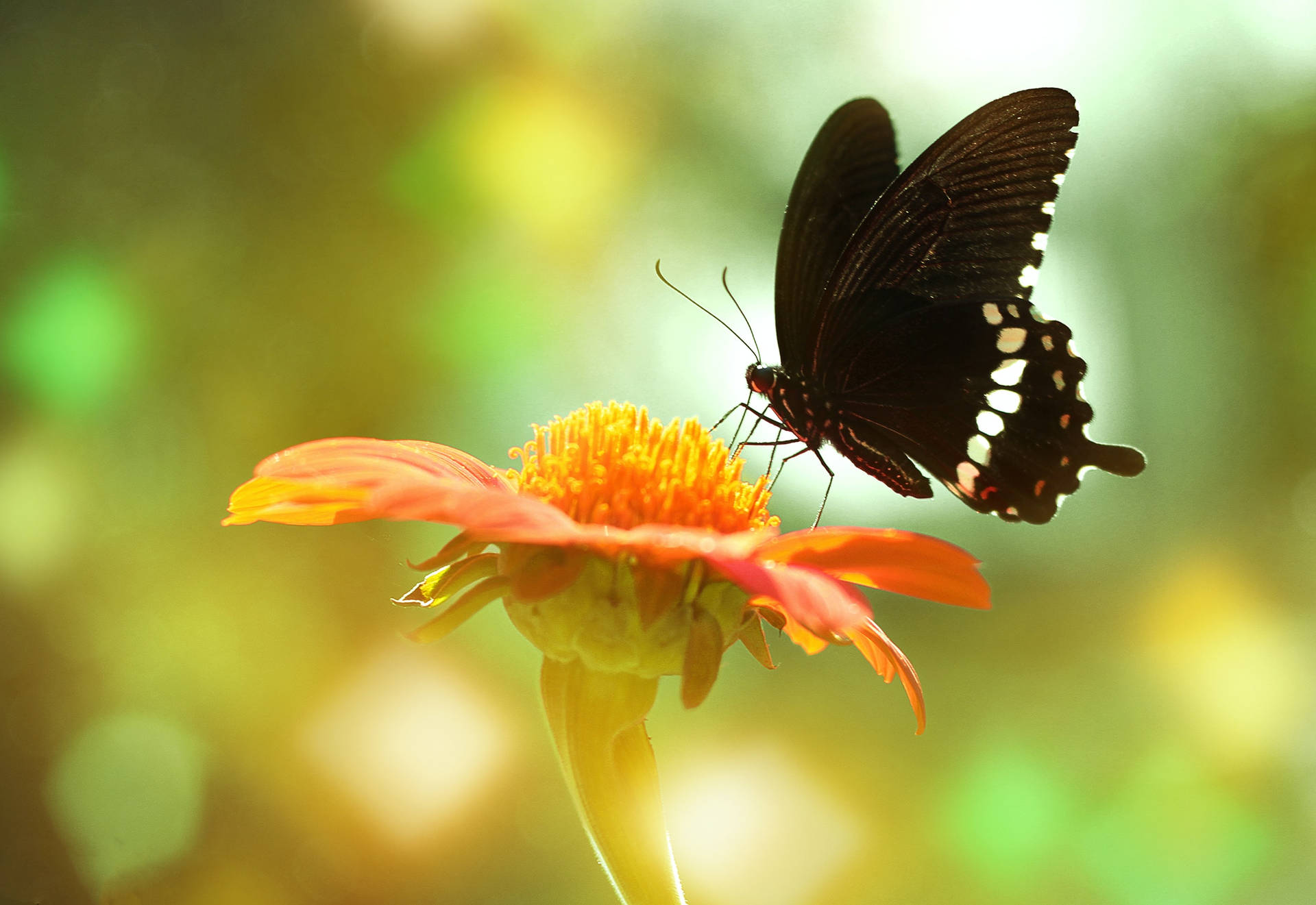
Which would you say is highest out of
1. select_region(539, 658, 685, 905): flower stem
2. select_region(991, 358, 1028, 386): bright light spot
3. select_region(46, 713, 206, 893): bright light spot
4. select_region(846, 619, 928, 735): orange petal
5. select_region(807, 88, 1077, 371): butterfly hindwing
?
Answer: select_region(807, 88, 1077, 371): butterfly hindwing

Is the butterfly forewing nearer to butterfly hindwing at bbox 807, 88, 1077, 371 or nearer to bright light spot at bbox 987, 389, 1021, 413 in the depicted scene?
butterfly hindwing at bbox 807, 88, 1077, 371

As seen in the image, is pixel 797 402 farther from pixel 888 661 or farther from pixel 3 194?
pixel 3 194

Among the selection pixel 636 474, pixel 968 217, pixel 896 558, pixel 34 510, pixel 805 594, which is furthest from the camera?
pixel 34 510

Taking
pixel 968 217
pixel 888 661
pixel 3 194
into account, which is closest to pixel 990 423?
pixel 968 217

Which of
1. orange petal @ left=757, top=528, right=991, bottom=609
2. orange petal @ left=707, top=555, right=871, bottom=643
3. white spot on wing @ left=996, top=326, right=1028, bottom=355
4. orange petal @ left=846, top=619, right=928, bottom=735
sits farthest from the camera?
white spot on wing @ left=996, top=326, right=1028, bottom=355

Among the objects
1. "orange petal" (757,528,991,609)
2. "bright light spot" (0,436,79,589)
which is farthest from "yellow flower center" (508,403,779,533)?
"bright light spot" (0,436,79,589)

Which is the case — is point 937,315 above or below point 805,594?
above
